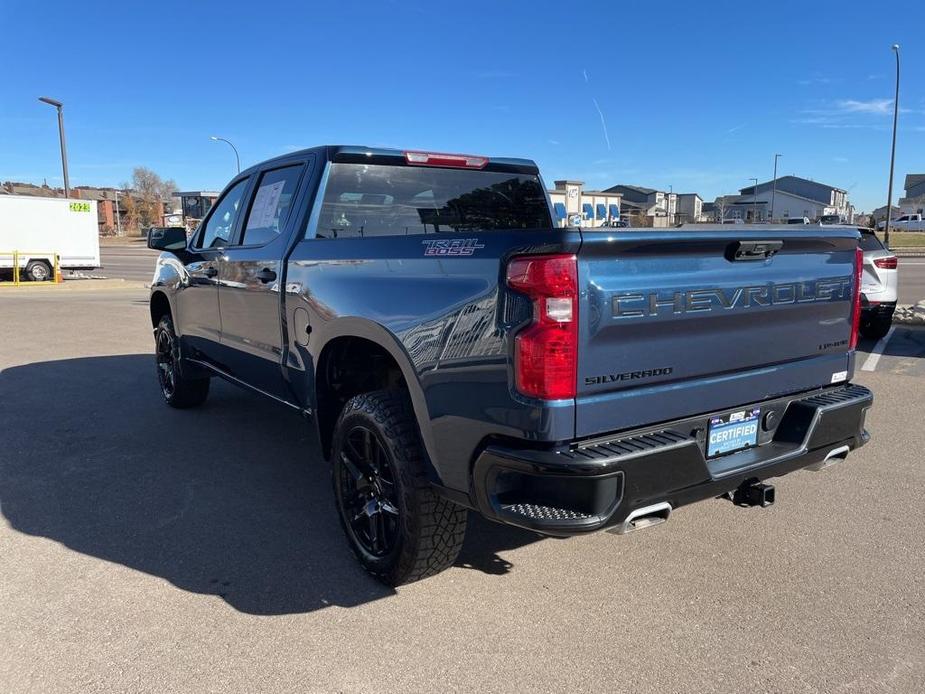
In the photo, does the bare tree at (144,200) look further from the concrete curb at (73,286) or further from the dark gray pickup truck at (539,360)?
the dark gray pickup truck at (539,360)

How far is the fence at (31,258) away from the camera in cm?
2269

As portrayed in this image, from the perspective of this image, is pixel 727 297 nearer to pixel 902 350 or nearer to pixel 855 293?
pixel 855 293

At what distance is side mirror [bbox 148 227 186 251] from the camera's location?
5.86 meters

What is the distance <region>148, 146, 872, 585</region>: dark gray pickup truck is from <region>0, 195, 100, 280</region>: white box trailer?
2316cm

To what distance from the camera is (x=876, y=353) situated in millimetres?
9141

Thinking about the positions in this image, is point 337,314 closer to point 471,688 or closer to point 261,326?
point 261,326

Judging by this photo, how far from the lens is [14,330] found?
11758 millimetres

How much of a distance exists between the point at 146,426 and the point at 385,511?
349 centimetres

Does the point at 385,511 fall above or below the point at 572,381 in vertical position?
below

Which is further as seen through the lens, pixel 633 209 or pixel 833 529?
pixel 633 209

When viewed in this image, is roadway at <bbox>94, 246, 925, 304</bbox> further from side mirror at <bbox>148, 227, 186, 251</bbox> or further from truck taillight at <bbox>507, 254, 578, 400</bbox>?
truck taillight at <bbox>507, 254, 578, 400</bbox>

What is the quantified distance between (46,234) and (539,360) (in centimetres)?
2595

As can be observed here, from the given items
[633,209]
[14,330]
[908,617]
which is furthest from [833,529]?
[633,209]

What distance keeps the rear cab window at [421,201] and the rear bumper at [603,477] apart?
1678 millimetres
